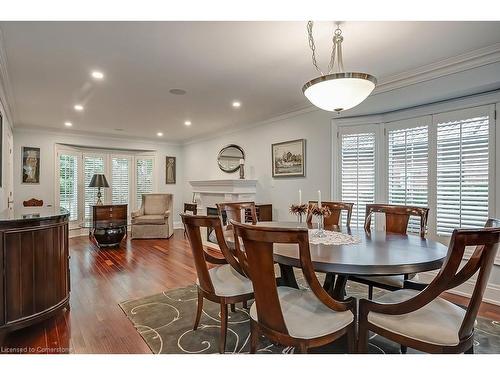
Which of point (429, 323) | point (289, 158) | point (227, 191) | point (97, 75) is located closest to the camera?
point (429, 323)

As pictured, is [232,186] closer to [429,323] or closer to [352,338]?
[352,338]

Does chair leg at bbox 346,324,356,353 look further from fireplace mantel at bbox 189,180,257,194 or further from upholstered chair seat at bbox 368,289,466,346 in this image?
fireplace mantel at bbox 189,180,257,194

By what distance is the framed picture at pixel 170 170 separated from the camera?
779 cm

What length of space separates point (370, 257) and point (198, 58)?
238 centimetres

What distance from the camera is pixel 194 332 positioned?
7.39 ft

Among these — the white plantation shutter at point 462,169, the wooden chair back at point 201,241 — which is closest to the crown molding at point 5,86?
the wooden chair back at point 201,241

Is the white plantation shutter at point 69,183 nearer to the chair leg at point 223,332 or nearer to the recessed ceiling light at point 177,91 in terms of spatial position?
the recessed ceiling light at point 177,91

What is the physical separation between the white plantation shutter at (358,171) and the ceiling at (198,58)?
0.46 meters

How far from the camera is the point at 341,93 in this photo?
6.61 ft

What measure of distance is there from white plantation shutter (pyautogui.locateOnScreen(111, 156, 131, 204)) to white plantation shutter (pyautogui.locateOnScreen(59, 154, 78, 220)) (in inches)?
32.1

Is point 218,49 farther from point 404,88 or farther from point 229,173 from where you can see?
point 229,173

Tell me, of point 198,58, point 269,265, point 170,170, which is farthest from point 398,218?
point 170,170

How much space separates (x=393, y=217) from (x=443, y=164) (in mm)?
1040

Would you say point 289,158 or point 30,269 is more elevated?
point 289,158
